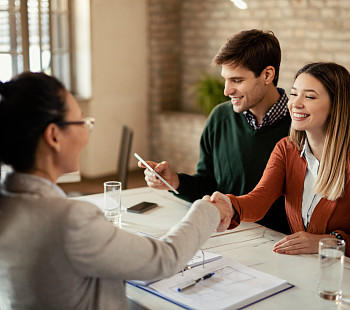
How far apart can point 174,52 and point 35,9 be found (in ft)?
5.69

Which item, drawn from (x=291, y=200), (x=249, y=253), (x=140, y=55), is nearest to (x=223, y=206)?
(x=249, y=253)

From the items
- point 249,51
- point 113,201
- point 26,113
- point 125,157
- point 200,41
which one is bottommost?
point 125,157

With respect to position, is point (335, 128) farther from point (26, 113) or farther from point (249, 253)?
point (26, 113)

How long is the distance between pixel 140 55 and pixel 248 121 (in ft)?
12.2

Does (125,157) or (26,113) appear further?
(125,157)

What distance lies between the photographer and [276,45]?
8.43 ft

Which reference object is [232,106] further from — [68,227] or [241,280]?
[68,227]

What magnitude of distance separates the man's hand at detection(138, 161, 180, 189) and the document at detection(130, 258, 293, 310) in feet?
2.04

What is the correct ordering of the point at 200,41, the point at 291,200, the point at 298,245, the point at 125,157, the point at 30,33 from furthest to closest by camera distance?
the point at 200,41 → the point at 30,33 → the point at 125,157 → the point at 291,200 → the point at 298,245

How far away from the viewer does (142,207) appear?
2346mm

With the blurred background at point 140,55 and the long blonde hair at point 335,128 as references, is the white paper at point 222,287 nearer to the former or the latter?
the long blonde hair at point 335,128

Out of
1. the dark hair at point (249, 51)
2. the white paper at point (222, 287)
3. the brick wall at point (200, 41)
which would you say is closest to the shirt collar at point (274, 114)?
the dark hair at point (249, 51)

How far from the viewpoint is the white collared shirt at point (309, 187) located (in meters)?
2.08

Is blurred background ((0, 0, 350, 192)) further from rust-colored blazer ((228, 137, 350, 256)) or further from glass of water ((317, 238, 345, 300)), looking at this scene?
glass of water ((317, 238, 345, 300))
